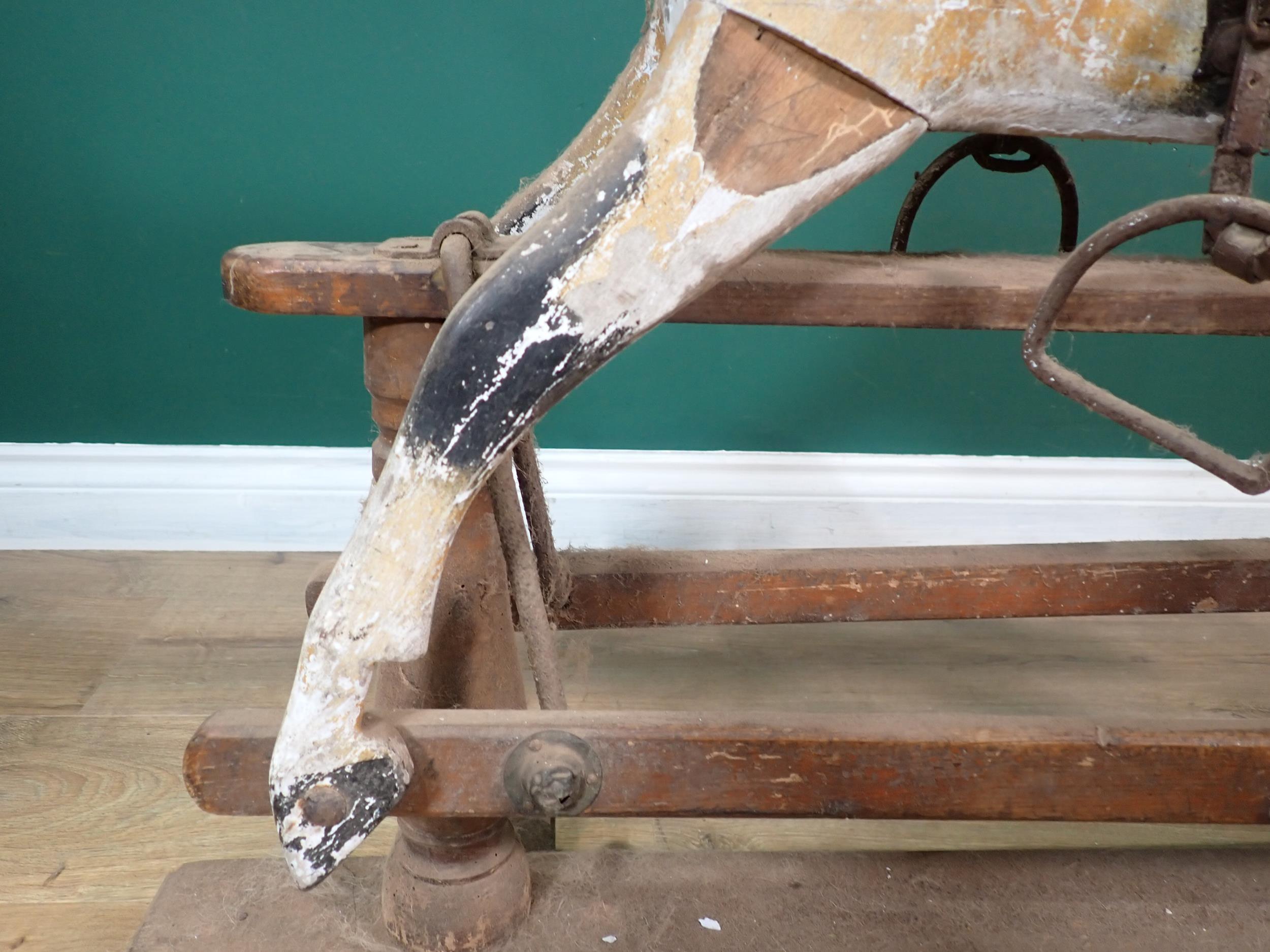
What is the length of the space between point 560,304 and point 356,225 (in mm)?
796

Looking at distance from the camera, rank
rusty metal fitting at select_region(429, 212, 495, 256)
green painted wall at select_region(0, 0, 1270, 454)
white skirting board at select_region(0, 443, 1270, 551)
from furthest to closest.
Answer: white skirting board at select_region(0, 443, 1270, 551)
green painted wall at select_region(0, 0, 1270, 454)
rusty metal fitting at select_region(429, 212, 495, 256)

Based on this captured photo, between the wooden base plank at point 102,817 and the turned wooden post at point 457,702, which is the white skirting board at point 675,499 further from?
the turned wooden post at point 457,702

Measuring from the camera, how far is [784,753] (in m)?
0.63

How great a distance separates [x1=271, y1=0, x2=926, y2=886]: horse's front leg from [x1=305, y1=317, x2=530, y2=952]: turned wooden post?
0.38 feet

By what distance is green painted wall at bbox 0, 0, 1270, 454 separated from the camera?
1.24 meters

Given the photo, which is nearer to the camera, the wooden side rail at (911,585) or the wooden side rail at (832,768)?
the wooden side rail at (832,768)

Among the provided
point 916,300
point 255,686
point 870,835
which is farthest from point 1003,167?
point 255,686

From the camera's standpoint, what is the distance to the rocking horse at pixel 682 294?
1.82 ft

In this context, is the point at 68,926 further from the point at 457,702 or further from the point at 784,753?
the point at 784,753

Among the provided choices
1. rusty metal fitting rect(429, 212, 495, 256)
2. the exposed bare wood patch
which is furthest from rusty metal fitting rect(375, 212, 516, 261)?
the exposed bare wood patch

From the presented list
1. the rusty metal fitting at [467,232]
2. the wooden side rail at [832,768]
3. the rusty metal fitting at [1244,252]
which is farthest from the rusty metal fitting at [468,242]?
the rusty metal fitting at [1244,252]

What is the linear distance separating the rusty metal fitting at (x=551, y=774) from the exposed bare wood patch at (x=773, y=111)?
0.31 metres

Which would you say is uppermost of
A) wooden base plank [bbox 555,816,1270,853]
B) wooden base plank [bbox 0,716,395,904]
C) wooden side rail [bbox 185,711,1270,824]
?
wooden side rail [bbox 185,711,1270,824]

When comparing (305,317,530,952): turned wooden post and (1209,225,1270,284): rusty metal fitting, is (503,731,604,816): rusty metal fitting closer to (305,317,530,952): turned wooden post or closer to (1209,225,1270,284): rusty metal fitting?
(305,317,530,952): turned wooden post
